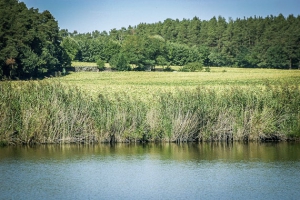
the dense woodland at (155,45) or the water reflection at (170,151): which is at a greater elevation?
the dense woodland at (155,45)

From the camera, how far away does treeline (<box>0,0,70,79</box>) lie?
216ft

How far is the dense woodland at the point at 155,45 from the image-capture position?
226ft

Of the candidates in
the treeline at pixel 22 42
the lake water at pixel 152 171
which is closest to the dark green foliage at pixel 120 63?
the treeline at pixel 22 42

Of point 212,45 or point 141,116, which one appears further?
point 212,45

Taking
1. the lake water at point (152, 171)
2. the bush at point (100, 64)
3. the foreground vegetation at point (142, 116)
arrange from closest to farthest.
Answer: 1. the lake water at point (152, 171)
2. the foreground vegetation at point (142, 116)
3. the bush at point (100, 64)

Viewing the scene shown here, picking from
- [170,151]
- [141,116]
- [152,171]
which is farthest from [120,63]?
[152,171]

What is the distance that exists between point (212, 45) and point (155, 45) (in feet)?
99.6

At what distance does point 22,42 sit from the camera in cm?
6875

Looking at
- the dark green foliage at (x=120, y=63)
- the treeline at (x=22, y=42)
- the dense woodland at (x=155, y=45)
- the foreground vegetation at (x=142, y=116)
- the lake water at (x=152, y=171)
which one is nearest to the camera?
the lake water at (x=152, y=171)

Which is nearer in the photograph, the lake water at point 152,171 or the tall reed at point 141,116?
the lake water at point 152,171

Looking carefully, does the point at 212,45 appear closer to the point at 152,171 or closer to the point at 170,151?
the point at 170,151

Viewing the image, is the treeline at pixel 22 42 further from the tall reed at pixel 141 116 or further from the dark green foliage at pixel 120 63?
the tall reed at pixel 141 116

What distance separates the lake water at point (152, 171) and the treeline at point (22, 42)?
41878 mm

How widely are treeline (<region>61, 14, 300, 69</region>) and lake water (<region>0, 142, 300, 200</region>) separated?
262 ft
